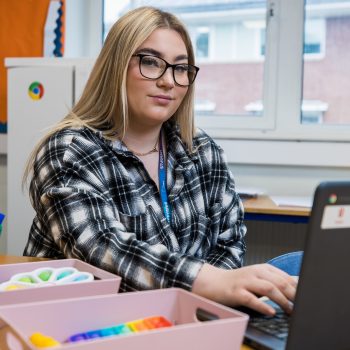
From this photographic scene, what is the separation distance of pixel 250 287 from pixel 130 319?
0.73 feet

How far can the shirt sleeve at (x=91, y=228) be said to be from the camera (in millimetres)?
958

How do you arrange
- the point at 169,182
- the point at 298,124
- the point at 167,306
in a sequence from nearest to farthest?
1. the point at 167,306
2. the point at 169,182
3. the point at 298,124

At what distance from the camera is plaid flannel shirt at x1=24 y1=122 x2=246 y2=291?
991 millimetres

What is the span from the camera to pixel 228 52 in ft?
10.9

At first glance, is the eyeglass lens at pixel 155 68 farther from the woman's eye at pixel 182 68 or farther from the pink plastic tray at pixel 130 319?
the pink plastic tray at pixel 130 319

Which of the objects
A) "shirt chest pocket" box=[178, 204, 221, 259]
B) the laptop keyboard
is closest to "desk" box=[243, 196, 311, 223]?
"shirt chest pocket" box=[178, 204, 221, 259]

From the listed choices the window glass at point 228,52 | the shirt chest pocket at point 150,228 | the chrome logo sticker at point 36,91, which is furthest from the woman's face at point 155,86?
the window glass at point 228,52

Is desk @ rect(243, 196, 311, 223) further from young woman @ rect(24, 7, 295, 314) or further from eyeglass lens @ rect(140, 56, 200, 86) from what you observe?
eyeglass lens @ rect(140, 56, 200, 86)

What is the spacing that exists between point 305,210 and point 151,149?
1104 mm

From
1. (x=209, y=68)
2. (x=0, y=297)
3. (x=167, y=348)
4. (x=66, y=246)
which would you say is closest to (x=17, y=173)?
(x=209, y=68)

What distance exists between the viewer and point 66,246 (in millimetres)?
1138

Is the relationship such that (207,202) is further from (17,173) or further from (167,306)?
(17,173)

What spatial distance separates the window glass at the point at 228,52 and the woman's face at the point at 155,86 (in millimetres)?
1862

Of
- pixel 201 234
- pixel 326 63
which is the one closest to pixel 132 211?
pixel 201 234
